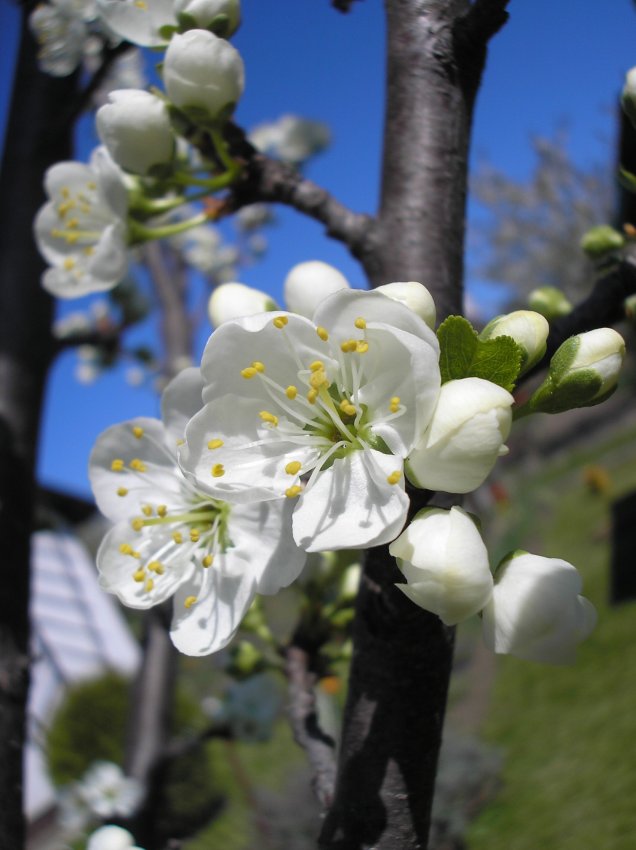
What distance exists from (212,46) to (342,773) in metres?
0.69

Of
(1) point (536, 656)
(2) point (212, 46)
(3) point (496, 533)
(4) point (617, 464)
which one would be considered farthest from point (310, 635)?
(4) point (617, 464)

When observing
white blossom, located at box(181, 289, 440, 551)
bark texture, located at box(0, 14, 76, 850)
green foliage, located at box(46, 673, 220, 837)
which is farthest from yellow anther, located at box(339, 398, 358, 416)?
green foliage, located at box(46, 673, 220, 837)

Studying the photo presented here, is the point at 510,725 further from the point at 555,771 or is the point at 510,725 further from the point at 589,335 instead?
the point at 589,335

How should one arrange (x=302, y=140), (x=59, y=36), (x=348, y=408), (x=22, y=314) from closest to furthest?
1. (x=348, y=408)
2. (x=59, y=36)
3. (x=22, y=314)
4. (x=302, y=140)

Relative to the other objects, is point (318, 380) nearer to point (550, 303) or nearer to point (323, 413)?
point (323, 413)

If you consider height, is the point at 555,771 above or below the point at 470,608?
below

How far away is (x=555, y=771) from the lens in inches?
153

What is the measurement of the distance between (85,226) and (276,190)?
1.03 ft

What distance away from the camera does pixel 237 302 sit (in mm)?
684

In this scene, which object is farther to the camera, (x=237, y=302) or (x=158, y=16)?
(x=158, y=16)

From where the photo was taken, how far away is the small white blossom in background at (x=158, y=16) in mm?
782

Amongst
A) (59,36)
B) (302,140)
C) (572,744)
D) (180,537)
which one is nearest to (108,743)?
(572,744)

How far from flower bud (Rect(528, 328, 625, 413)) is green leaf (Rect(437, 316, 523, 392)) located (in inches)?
2.1

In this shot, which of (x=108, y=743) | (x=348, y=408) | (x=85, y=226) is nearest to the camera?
(x=348, y=408)
